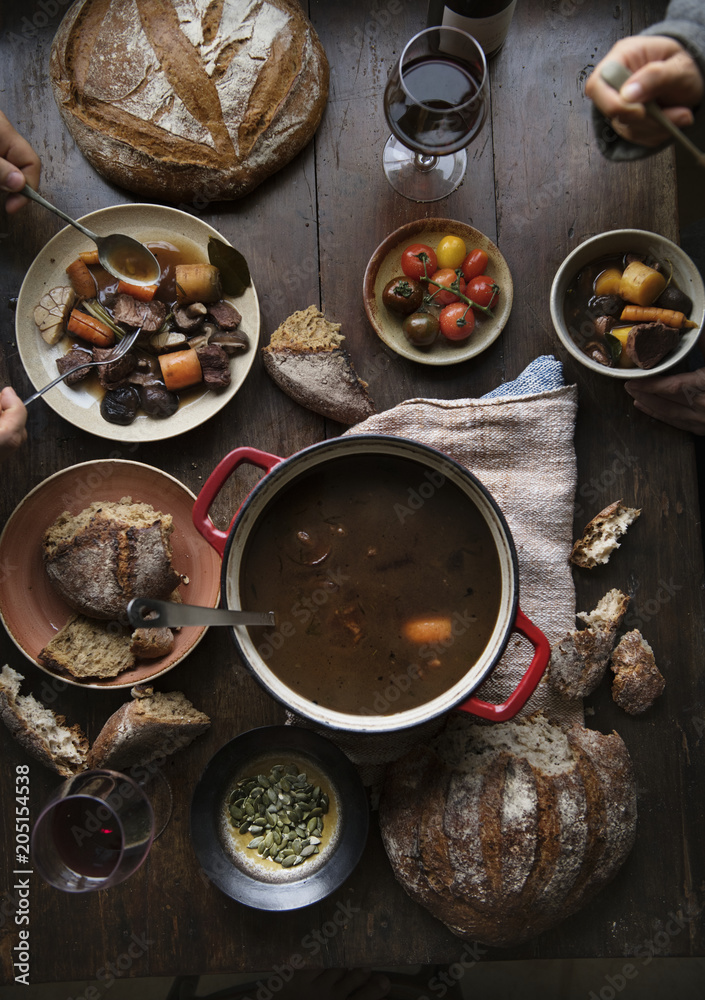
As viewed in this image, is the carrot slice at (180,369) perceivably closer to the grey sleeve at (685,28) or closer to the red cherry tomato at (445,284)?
the red cherry tomato at (445,284)

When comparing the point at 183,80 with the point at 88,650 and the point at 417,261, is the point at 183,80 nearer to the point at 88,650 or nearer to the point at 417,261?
the point at 417,261

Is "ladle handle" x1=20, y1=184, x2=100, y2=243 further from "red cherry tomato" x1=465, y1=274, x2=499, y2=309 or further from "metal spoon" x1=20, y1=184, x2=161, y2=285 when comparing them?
"red cherry tomato" x1=465, y1=274, x2=499, y2=309

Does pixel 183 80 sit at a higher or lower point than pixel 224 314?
higher

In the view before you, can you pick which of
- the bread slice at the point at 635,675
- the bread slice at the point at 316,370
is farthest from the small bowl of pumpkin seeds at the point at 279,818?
the bread slice at the point at 316,370

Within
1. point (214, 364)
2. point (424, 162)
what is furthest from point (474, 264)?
point (214, 364)

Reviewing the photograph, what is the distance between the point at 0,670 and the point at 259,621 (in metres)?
0.98

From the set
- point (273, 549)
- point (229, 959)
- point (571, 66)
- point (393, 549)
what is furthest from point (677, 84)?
point (229, 959)

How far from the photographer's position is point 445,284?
6.62 feet

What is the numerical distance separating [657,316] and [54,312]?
1.72 metres

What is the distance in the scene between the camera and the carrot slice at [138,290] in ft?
6.51

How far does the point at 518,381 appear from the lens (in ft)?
6.67

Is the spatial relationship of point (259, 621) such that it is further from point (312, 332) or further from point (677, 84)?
point (677, 84)

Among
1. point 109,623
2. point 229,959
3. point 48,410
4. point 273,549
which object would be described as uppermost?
point 48,410

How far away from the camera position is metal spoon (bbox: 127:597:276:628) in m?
1.08
